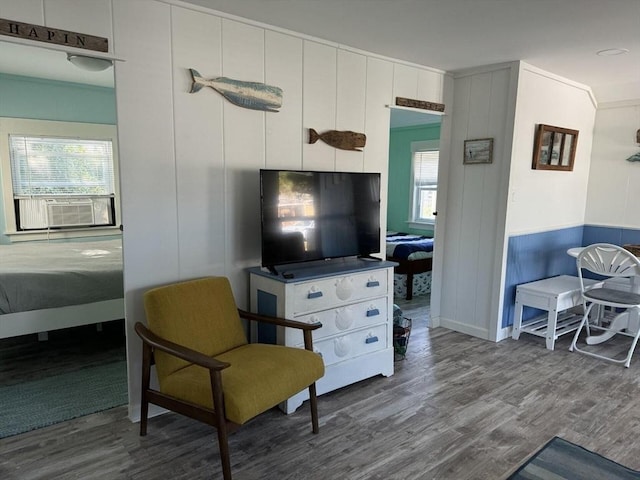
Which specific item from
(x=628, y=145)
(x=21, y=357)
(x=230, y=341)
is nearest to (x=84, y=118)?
(x=21, y=357)

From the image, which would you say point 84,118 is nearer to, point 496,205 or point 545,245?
point 496,205

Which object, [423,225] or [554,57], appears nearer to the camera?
[554,57]

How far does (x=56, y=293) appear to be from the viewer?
3129 millimetres

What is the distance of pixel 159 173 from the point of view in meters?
2.48

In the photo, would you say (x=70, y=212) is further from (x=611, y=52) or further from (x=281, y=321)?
(x=611, y=52)

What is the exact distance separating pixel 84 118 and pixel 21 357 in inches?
108

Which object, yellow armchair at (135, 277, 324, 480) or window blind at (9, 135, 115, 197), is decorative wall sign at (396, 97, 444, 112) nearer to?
yellow armchair at (135, 277, 324, 480)

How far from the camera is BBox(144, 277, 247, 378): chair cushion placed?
7.48 feet

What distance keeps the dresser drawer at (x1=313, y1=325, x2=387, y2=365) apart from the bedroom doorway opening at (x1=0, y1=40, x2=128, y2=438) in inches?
51.2

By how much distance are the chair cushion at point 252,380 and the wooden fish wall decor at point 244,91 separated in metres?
1.52

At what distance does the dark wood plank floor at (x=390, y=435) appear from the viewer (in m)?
2.12

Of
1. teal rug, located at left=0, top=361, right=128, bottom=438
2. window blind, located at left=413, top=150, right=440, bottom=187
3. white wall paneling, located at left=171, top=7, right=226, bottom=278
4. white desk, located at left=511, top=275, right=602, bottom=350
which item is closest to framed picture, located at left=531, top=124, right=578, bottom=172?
white desk, located at left=511, top=275, right=602, bottom=350

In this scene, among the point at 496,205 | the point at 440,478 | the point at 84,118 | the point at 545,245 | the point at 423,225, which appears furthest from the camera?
the point at 423,225

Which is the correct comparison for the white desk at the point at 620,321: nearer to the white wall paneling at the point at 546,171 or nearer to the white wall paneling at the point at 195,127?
the white wall paneling at the point at 546,171
